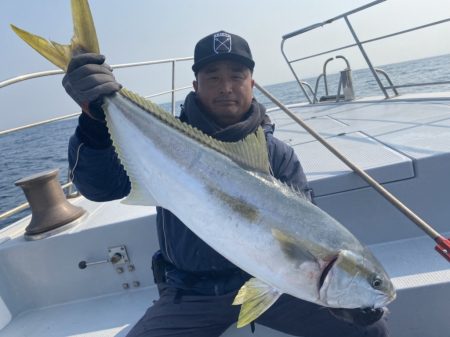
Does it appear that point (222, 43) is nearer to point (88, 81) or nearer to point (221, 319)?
point (88, 81)

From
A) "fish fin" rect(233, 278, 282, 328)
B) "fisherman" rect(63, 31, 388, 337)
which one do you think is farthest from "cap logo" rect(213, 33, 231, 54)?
"fish fin" rect(233, 278, 282, 328)

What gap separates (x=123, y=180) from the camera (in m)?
2.38

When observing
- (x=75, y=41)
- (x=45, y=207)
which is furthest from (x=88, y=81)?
(x=45, y=207)

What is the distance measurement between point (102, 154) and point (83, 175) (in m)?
0.18

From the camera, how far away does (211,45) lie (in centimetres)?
252

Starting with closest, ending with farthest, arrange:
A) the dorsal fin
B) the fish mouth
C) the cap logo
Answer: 1. the fish mouth
2. the dorsal fin
3. the cap logo

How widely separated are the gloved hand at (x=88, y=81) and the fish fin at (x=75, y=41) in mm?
75

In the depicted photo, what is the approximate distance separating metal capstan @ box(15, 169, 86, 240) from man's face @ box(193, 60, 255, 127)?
Result: 59.8 inches

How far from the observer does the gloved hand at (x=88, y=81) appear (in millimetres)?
1861

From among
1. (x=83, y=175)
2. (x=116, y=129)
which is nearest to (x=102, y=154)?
(x=83, y=175)

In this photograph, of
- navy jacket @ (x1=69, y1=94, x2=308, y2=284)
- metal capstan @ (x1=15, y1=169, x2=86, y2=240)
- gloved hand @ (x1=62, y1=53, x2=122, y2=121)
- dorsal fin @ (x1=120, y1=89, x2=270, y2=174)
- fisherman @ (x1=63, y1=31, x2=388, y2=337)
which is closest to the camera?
dorsal fin @ (x1=120, y1=89, x2=270, y2=174)

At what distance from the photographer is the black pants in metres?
2.15

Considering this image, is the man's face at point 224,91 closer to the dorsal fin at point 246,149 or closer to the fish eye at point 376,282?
the dorsal fin at point 246,149

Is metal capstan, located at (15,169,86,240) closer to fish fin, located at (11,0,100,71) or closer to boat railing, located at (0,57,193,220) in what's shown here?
boat railing, located at (0,57,193,220)
